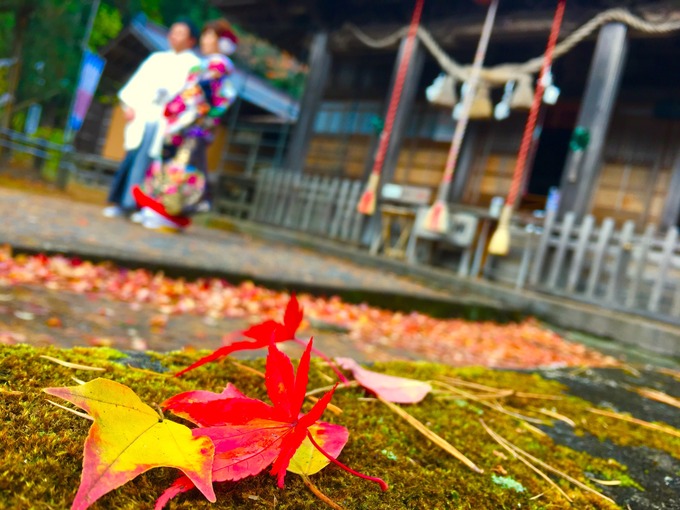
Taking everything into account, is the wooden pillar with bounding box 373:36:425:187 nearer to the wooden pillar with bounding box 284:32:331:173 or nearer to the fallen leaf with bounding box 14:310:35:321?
the wooden pillar with bounding box 284:32:331:173

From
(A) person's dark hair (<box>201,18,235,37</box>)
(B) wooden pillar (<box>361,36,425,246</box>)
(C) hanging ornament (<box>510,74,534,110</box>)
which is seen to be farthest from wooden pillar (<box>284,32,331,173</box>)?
(A) person's dark hair (<box>201,18,235,37</box>)

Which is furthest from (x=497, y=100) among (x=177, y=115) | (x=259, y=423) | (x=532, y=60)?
(x=259, y=423)

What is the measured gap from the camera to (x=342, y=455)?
0.60 meters

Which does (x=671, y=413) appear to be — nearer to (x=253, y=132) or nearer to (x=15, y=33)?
(x=15, y=33)

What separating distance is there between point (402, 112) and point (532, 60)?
83.4 inches

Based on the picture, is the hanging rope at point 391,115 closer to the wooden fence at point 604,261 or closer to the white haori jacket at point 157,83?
the wooden fence at point 604,261

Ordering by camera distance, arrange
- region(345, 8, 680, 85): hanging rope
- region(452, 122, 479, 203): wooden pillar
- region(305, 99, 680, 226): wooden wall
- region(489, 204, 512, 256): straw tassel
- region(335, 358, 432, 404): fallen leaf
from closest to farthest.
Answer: region(335, 358, 432, 404): fallen leaf
region(489, 204, 512, 256): straw tassel
region(345, 8, 680, 85): hanging rope
region(305, 99, 680, 226): wooden wall
region(452, 122, 479, 203): wooden pillar

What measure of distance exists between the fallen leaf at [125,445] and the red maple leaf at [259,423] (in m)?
0.02

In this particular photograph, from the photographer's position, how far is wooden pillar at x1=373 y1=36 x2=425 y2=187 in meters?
7.66

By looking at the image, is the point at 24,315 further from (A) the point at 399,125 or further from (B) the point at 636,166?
(B) the point at 636,166

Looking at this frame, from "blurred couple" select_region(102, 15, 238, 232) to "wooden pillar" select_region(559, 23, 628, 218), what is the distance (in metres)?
4.06

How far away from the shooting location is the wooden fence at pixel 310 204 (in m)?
7.48

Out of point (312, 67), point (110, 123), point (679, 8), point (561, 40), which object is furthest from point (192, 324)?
point (110, 123)

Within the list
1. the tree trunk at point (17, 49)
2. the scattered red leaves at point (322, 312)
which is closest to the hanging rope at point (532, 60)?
the scattered red leaves at point (322, 312)
